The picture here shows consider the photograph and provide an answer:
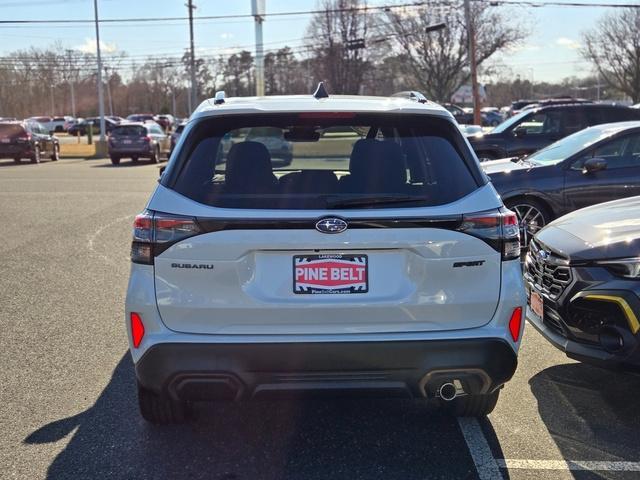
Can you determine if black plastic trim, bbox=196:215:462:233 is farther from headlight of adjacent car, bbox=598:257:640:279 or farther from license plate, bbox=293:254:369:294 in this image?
headlight of adjacent car, bbox=598:257:640:279

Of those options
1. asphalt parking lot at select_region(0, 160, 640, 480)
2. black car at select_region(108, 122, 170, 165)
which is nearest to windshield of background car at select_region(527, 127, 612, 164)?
asphalt parking lot at select_region(0, 160, 640, 480)

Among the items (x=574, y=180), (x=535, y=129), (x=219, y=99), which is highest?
(x=219, y=99)

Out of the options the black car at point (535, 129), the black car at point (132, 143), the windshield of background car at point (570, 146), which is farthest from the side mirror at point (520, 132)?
the black car at point (132, 143)

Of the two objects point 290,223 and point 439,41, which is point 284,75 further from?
point 290,223

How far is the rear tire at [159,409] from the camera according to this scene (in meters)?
3.49

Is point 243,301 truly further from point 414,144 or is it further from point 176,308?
point 414,144

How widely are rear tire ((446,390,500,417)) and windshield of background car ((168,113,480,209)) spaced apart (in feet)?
3.99

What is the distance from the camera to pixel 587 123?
1266cm

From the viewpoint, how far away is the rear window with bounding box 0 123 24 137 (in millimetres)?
26031

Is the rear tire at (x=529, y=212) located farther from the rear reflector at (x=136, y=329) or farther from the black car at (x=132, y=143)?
the black car at (x=132, y=143)

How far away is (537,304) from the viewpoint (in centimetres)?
434

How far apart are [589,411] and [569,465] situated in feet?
2.39

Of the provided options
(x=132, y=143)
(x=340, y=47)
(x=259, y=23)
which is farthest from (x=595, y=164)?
(x=340, y=47)

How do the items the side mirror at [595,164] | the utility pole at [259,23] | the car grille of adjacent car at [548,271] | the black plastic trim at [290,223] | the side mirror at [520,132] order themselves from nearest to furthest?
1. the black plastic trim at [290,223]
2. the car grille of adjacent car at [548,271]
3. the side mirror at [595,164]
4. the side mirror at [520,132]
5. the utility pole at [259,23]
